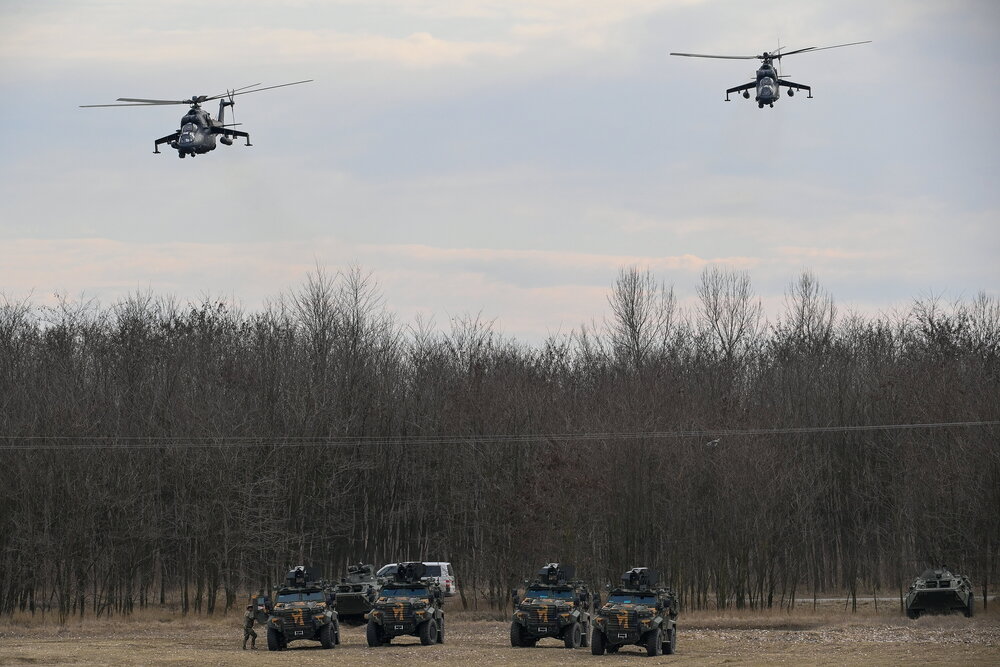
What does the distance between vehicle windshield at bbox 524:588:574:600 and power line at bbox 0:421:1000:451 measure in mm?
20739

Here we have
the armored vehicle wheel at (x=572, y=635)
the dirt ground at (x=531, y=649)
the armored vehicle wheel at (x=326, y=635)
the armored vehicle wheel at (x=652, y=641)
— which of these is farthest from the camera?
the armored vehicle wheel at (x=572, y=635)

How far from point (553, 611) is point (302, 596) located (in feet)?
22.7

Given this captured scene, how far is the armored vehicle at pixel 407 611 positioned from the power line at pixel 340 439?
20.8 m

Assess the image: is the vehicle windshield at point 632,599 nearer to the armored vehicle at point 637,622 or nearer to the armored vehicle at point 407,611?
the armored vehicle at point 637,622

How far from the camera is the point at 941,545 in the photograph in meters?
52.9

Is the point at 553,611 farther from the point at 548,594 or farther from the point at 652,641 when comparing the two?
the point at 652,641

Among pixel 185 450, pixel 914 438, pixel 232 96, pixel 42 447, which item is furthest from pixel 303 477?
pixel 914 438

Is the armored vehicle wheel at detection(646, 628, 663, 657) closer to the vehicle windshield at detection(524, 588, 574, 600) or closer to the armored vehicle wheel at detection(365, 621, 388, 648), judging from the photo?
the vehicle windshield at detection(524, 588, 574, 600)

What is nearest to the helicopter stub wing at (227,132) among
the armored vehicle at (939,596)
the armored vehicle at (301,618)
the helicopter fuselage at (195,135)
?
the helicopter fuselage at (195,135)

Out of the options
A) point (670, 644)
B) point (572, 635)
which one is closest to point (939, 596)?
point (670, 644)

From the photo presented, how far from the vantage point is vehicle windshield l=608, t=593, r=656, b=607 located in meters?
33.8

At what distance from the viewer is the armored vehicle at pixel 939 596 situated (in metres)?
43.6

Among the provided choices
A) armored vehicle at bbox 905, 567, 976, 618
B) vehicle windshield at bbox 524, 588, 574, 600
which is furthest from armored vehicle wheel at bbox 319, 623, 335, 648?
armored vehicle at bbox 905, 567, 976, 618

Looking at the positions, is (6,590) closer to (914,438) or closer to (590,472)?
(590,472)
